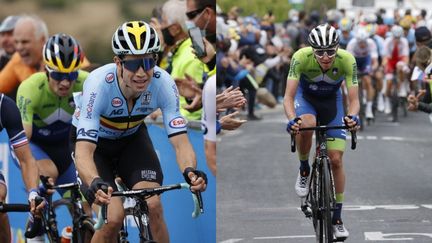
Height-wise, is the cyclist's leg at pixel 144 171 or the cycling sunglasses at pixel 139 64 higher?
the cycling sunglasses at pixel 139 64

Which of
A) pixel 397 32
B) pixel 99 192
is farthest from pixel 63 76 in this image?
pixel 397 32

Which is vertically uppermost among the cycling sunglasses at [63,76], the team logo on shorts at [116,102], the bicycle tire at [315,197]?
the team logo on shorts at [116,102]

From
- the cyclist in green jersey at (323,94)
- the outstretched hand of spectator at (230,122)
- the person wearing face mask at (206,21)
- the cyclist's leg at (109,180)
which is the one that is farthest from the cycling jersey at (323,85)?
the cyclist's leg at (109,180)

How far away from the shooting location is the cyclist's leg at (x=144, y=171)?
7.59m

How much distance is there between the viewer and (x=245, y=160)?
627 inches

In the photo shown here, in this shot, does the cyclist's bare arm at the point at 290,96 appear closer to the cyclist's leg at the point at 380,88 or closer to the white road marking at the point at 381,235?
the white road marking at the point at 381,235

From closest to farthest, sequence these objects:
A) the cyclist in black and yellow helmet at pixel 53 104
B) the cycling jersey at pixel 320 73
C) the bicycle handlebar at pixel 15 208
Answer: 1. the bicycle handlebar at pixel 15 208
2. the cyclist in black and yellow helmet at pixel 53 104
3. the cycling jersey at pixel 320 73

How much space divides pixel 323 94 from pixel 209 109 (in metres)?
1.93

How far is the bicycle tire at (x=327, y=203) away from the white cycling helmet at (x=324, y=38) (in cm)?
96

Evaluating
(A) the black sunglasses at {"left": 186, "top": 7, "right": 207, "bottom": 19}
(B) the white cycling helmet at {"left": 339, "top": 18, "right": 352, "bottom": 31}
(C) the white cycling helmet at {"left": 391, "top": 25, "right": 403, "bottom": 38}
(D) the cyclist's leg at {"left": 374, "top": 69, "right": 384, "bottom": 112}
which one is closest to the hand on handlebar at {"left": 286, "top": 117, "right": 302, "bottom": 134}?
(A) the black sunglasses at {"left": 186, "top": 7, "right": 207, "bottom": 19}

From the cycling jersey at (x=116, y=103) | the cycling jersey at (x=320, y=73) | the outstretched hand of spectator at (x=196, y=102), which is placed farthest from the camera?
the cycling jersey at (x=320, y=73)

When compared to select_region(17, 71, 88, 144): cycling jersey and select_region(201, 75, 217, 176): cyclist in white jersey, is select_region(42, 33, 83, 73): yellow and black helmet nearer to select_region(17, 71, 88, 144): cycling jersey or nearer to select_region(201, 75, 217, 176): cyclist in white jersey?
select_region(17, 71, 88, 144): cycling jersey

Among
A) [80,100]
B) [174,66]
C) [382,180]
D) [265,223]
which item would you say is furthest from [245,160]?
[80,100]

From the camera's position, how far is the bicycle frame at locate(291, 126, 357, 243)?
9211 millimetres
